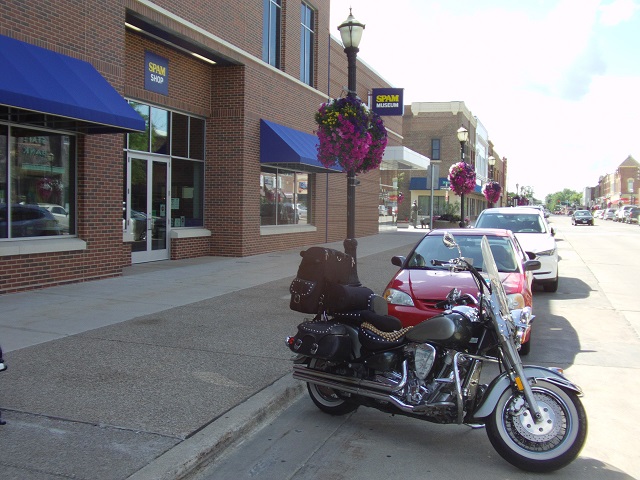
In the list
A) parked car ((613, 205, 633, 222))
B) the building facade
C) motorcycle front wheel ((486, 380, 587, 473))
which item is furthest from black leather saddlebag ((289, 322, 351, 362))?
the building facade

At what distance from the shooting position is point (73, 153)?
10914mm

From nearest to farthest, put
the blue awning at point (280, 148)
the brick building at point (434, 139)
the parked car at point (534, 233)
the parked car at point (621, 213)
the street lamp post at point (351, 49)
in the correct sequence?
the street lamp post at point (351, 49) < the parked car at point (534, 233) < the blue awning at point (280, 148) < the brick building at point (434, 139) < the parked car at point (621, 213)

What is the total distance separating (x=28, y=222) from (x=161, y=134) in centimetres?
537

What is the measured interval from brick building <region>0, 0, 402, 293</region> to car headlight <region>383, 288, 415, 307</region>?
578cm

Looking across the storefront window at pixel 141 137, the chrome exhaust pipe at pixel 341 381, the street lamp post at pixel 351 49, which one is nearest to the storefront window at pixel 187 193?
the storefront window at pixel 141 137

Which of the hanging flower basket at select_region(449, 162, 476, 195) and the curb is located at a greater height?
the hanging flower basket at select_region(449, 162, 476, 195)

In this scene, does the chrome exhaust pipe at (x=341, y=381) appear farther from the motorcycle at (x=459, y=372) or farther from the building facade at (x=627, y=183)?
the building facade at (x=627, y=183)

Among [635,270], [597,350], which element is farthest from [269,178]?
[597,350]

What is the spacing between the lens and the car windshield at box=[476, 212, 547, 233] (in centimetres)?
1387

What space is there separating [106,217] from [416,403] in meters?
8.83

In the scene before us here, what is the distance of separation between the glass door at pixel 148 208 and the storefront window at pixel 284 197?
3556mm

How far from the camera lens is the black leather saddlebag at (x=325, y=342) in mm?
4582

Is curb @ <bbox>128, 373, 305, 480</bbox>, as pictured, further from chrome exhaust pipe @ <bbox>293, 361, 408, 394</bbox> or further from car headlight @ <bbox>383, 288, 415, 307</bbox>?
car headlight @ <bbox>383, 288, 415, 307</bbox>

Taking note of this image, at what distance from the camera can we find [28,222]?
10141 millimetres
